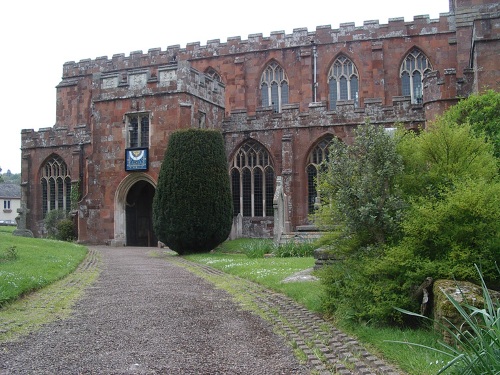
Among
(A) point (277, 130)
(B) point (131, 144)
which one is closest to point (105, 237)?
(B) point (131, 144)

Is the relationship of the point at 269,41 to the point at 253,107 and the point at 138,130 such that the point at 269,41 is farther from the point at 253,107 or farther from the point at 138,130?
the point at 138,130

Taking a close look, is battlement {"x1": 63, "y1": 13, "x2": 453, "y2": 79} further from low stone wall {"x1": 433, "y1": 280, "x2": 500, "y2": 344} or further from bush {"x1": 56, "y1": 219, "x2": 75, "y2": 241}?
low stone wall {"x1": 433, "y1": 280, "x2": 500, "y2": 344}

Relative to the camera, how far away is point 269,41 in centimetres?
3553

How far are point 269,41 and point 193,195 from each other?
16503 mm

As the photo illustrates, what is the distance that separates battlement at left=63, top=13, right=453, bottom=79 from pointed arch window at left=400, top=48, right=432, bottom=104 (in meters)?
1.26

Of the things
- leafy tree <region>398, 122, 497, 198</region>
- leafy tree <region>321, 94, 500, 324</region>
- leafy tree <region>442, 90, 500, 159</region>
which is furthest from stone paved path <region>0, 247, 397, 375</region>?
leafy tree <region>442, 90, 500, 159</region>

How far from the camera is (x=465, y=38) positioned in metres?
29.7

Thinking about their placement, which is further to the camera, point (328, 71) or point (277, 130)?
point (328, 71)

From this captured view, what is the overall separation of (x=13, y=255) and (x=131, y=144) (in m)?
12.7

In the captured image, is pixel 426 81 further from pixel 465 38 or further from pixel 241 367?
pixel 241 367

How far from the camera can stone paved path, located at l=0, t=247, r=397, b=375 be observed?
6.10m

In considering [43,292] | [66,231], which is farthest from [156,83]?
[43,292]

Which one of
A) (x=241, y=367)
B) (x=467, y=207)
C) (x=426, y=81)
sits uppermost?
(x=426, y=81)

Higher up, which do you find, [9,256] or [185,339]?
[9,256]
